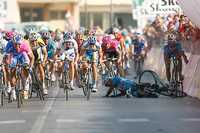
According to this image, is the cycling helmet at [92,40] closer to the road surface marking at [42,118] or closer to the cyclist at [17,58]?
the road surface marking at [42,118]

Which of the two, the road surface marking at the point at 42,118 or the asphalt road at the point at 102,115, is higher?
the road surface marking at the point at 42,118

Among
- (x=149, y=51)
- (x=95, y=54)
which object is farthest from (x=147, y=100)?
(x=149, y=51)

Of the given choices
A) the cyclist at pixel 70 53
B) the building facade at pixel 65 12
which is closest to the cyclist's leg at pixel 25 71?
the cyclist at pixel 70 53

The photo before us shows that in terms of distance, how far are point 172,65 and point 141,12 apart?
1116 cm

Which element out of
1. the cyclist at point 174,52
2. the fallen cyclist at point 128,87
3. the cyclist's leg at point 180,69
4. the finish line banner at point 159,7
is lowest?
the fallen cyclist at point 128,87

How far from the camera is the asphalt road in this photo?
45.6 ft

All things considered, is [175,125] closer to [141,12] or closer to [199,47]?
[199,47]

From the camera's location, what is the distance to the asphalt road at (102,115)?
13906mm

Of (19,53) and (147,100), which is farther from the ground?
(19,53)

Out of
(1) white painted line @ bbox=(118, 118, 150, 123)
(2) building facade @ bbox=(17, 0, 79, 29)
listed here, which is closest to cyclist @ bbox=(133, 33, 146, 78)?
(1) white painted line @ bbox=(118, 118, 150, 123)

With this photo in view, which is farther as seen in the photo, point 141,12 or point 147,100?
point 141,12

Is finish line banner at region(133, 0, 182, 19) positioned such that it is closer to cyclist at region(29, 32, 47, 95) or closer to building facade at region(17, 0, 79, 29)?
cyclist at region(29, 32, 47, 95)

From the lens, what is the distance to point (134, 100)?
1936 centimetres

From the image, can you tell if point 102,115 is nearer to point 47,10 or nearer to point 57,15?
point 57,15
